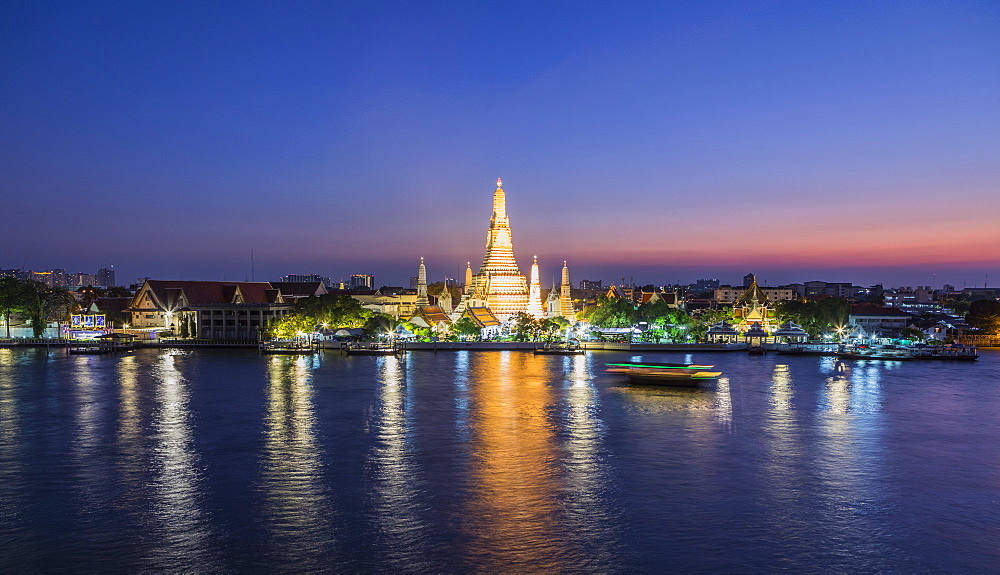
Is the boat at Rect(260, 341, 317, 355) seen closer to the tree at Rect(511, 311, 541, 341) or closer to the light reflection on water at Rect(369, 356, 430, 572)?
the tree at Rect(511, 311, 541, 341)

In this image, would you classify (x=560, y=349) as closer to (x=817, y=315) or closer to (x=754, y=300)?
(x=817, y=315)

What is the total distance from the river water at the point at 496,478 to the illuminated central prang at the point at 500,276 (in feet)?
146

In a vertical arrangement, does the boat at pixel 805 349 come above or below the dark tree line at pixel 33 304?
below

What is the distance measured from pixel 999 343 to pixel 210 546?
7137 centimetres

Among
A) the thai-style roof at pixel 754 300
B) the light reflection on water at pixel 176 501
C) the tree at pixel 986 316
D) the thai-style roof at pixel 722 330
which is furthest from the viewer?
the thai-style roof at pixel 754 300

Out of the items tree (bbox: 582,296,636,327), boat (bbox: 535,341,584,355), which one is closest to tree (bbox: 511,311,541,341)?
tree (bbox: 582,296,636,327)

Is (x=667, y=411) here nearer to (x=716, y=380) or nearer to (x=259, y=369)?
(x=716, y=380)

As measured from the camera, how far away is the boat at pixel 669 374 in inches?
1508

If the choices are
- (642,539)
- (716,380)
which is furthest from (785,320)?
(642,539)

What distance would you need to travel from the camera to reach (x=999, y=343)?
2549 inches

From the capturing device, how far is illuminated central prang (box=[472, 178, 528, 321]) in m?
80.9

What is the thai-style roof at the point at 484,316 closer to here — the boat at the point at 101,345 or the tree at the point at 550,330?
the tree at the point at 550,330

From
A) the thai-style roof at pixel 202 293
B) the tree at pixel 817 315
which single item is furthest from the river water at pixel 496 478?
the thai-style roof at pixel 202 293

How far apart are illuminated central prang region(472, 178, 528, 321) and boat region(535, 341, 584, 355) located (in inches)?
901
